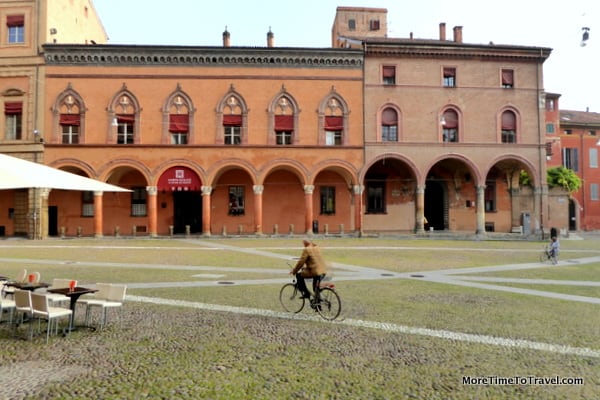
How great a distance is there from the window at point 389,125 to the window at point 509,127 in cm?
778

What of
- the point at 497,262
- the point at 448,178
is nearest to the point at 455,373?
the point at 497,262

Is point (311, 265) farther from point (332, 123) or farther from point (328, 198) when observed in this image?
point (328, 198)

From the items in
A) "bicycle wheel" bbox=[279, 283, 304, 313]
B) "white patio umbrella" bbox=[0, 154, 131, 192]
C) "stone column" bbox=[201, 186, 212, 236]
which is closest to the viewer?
"white patio umbrella" bbox=[0, 154, 131, 192]

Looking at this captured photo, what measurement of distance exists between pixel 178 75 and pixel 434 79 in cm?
1751

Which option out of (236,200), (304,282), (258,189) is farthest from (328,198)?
(304,282)

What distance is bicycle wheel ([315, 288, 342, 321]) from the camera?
7898 mm

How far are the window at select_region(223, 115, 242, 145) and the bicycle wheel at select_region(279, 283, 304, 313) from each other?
2066cm

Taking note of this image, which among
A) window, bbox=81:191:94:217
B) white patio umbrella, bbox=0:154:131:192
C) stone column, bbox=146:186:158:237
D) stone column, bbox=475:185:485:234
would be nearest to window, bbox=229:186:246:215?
stone column, bbox=146:186:158:237

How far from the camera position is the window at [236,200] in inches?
1196

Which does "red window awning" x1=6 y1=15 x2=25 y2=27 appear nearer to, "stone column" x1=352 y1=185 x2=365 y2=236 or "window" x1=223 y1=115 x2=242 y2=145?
"window" x1=223 y1=115 x2=242 y2=145

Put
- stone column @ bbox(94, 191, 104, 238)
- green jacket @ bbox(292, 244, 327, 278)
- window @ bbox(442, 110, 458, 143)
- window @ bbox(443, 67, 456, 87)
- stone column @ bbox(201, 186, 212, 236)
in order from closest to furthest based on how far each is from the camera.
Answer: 1. green jacket @ bbox(292, 244, 327, 278)
2. stone column @ bbox(94, 191, 104, 238)
3. stone column @ bbox(201, 186, 212, 236)
4. window @ bbox(442, 110, 458, 143)
5. window @ bbox(443, 67, 456, 87)

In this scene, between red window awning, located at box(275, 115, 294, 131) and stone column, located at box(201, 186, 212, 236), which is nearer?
stone column, located at box(201, 186, 212, 236)

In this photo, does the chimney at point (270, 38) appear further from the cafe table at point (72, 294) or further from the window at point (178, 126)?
the cafe table at point (72, 294)

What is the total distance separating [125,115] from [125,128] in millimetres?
846
